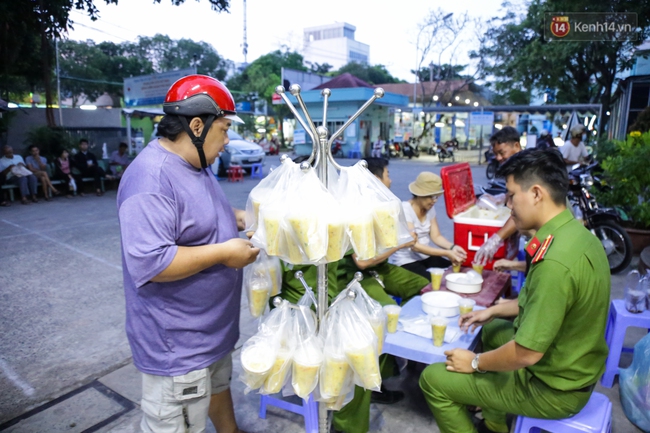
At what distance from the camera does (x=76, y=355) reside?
133 inches

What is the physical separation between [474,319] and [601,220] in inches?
156

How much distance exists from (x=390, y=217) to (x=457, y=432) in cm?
122

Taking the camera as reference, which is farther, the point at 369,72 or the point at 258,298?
the point at 369,72

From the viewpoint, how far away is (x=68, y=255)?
233 inches

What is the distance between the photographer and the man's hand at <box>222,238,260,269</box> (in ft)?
5.24

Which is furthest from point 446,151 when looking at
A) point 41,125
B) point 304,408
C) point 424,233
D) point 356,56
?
point 356,56

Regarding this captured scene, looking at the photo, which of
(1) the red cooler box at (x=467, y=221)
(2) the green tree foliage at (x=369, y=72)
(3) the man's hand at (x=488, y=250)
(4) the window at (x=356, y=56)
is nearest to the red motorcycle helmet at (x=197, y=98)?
Answer: (3) the man's hand at (x=488, y=250)

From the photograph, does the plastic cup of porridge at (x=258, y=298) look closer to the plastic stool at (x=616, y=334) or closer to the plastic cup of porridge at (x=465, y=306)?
the plastic cup of porridge at (x=465, y=306)

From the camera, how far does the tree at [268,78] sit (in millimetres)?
30031

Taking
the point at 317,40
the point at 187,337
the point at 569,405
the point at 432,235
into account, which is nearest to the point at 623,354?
the point at 432,235

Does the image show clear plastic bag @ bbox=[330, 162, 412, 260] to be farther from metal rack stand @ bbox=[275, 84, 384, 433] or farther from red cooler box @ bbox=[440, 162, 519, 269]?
red cooler box @ bbox=[440, 162, 519, 269]

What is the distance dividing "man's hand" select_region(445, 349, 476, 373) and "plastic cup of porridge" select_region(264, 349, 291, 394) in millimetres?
867

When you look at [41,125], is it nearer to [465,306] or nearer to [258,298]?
[258,298]

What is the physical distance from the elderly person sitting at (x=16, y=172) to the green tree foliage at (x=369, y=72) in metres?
38.5
